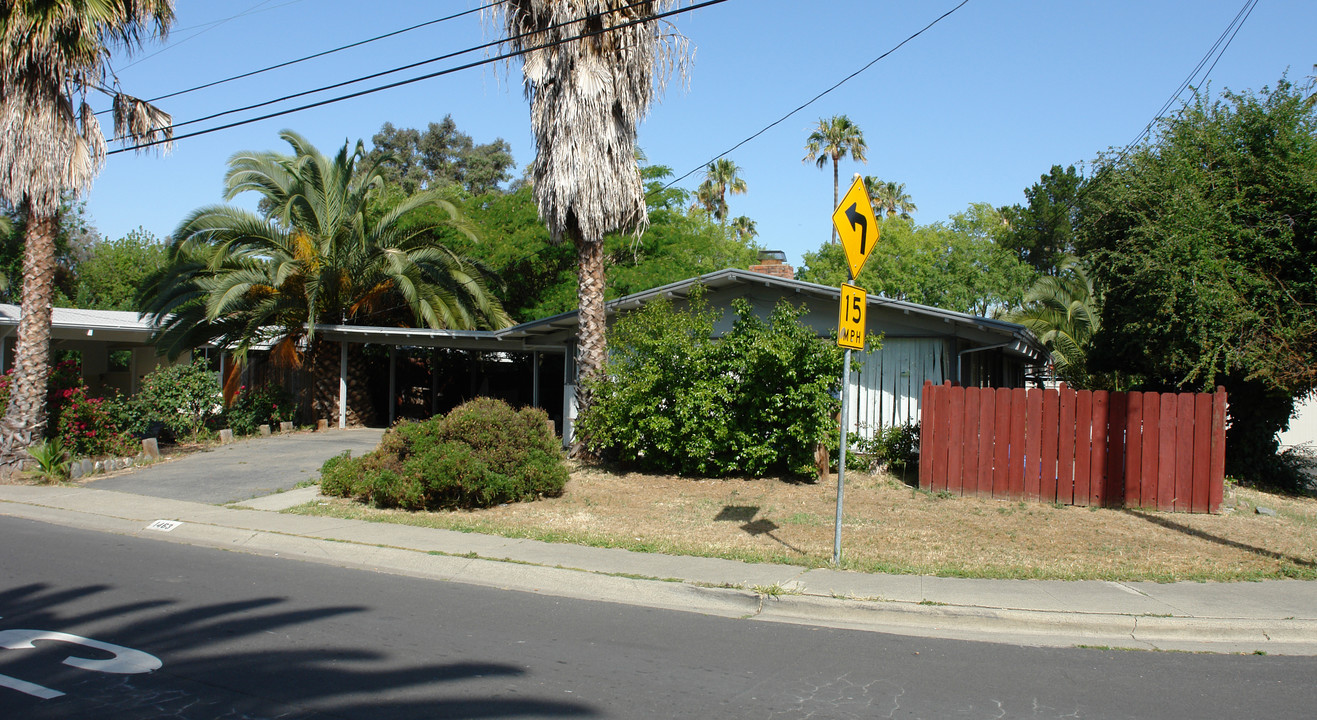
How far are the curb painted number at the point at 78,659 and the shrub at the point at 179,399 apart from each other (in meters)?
14.0

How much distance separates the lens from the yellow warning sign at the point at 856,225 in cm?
817

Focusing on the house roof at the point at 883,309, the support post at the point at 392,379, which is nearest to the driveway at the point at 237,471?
the support post at the point at 392,379

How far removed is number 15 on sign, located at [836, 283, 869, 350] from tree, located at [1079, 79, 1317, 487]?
820 cm

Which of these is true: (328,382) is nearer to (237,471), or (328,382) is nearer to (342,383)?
(342,383)

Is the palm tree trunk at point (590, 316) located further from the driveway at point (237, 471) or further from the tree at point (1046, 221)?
the tree at point (1046, 221)

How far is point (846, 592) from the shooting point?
24.8 feet

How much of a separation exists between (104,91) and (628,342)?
1095cm

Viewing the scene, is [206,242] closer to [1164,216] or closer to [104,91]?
[104,91]

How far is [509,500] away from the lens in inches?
483

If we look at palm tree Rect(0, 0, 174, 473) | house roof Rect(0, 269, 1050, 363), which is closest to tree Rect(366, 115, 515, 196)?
house roof Rect(0, 269, 1050, 363)

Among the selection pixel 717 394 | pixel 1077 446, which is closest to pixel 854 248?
pixel 717 394

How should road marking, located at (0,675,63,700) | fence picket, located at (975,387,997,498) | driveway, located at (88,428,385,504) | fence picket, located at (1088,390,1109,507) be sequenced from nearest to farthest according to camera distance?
road marking, located at (0,675,63,700) → fence picket, located at (1088,390,1109,507) → fence picket, located at (975,387,997,498) → driveway, located at (88,428,385,504)

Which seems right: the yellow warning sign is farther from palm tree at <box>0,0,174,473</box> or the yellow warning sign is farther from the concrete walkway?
palm tree at <box>0,0,174,473</box>

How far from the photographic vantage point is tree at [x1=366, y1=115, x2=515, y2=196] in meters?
55.1
